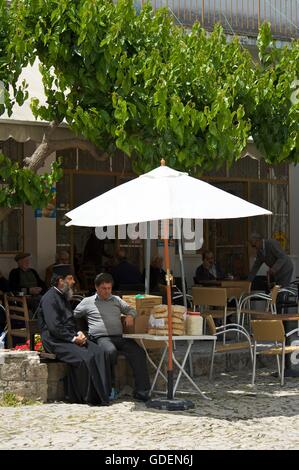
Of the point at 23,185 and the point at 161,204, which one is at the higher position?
the point at 23,185

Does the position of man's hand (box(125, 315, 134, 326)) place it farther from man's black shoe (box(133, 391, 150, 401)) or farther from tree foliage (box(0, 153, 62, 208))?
tree foliage (box(0, 153, 62, 208))

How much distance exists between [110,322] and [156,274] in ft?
19.0

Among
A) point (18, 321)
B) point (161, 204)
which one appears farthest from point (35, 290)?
point (161, 204)

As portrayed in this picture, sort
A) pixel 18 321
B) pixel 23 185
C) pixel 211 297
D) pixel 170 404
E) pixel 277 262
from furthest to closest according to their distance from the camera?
pixel 277 262 < pixel 211 297 < pixel 18 321 < pixel 23 185 < pixel 170 404

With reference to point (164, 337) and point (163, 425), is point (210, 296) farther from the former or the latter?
point (163, 425)

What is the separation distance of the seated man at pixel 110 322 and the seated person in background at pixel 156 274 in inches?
203

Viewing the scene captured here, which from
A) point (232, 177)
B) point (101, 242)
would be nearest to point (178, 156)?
point (101, 242)

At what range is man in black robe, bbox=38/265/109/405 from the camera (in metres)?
10.1

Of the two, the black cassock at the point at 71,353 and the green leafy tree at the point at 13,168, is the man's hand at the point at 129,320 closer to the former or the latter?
the black cassock at the point at 71,353

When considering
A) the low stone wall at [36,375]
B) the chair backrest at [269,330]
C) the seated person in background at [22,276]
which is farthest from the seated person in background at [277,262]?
the low stone wall at [36,375]

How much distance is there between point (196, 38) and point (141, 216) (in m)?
3.71

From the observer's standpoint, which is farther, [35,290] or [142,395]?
[35,290]

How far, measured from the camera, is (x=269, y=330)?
10930mm

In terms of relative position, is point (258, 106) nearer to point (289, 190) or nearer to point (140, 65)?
point (140, 65)
